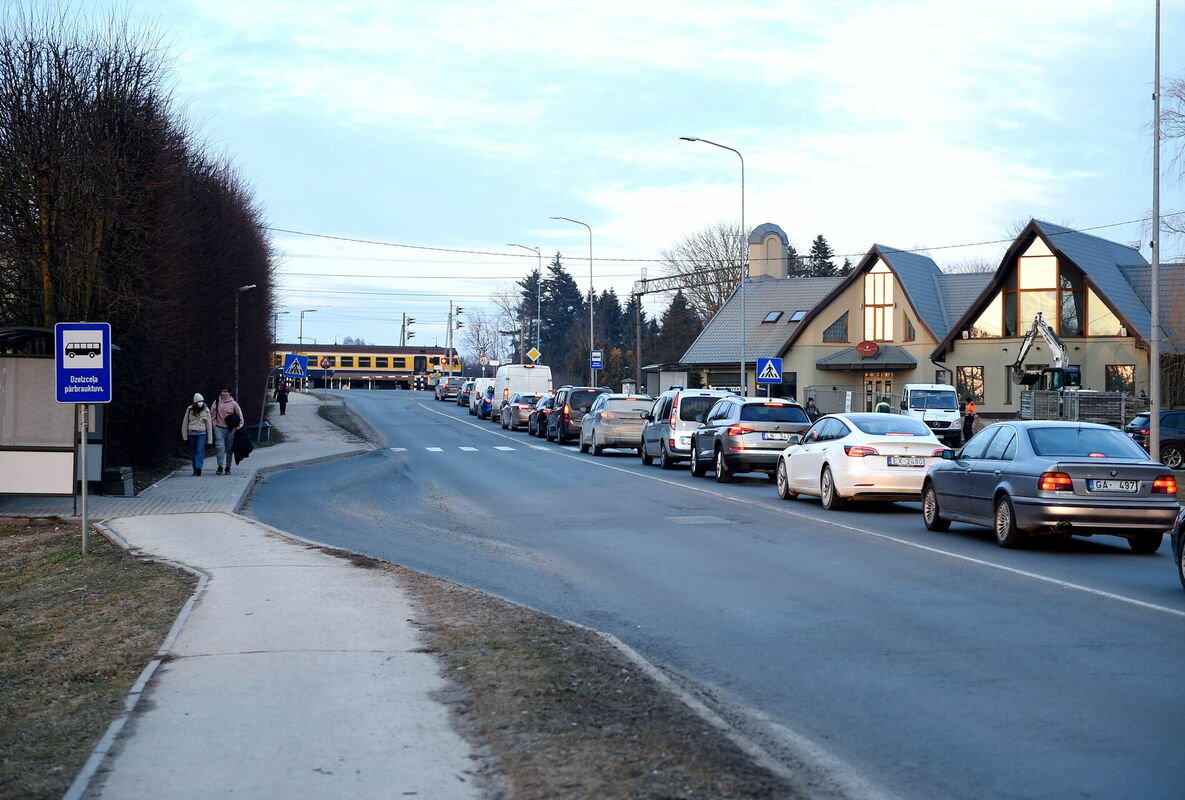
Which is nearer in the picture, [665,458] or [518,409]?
[665,458]

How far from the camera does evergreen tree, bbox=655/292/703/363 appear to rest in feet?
310

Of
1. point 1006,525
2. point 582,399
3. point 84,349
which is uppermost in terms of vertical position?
point 84,349

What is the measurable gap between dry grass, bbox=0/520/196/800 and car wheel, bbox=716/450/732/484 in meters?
12.9

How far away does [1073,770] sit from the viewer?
5723 millimetres

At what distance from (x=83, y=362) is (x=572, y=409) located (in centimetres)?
2792

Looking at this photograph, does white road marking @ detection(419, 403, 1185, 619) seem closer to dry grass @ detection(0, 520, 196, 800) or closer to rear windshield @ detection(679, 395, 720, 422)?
rear windshield @ detection(679, 395, 720, 422)

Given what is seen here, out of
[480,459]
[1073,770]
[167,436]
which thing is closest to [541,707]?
[1073,770]

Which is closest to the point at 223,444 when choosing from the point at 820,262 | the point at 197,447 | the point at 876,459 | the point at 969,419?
the point at 197,447

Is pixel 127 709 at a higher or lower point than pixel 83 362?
lower

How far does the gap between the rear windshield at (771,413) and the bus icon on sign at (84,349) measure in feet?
45.0

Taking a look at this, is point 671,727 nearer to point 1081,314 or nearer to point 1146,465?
point 1146,465

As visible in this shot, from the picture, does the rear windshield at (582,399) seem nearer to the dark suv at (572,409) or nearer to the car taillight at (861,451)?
the dark suv at (572,409)

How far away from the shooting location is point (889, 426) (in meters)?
19.0

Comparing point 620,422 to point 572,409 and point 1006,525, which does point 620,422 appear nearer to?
point 572,409
